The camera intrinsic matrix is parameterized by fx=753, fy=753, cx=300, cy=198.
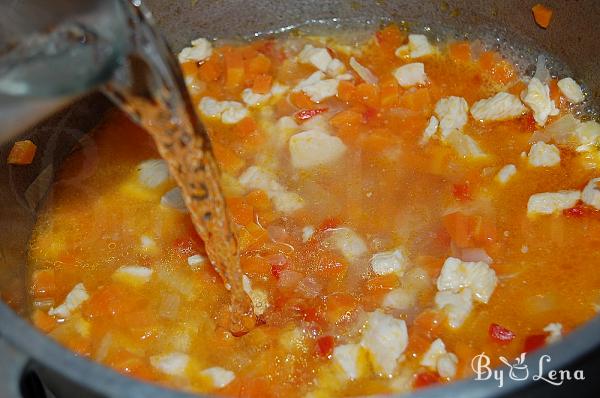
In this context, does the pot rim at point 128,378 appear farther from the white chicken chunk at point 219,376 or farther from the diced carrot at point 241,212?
the diced carrot at point 241,212

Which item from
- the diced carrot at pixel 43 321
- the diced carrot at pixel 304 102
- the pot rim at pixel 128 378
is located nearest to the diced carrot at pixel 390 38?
the diced carrot at pixel 304 102

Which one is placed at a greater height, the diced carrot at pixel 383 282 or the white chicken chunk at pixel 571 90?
the white chicken chunk at pixel 571 90

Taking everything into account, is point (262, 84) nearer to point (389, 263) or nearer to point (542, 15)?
point (389, 263)

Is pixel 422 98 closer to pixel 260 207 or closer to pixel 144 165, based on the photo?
pixel 260 207

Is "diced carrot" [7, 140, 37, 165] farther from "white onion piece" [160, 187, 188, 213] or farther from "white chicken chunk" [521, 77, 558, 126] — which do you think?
"white chicken chunk" [521, 77, 558, 126]

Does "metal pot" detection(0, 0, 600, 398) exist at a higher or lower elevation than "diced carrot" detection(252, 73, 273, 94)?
higher

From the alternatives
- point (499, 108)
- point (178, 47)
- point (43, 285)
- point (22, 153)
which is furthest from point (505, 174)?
point (22, 153)

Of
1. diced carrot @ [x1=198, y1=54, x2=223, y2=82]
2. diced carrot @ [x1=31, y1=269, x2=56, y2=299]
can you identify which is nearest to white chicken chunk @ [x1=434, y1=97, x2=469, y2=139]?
diced carrot @ [x1=198, y1=54, x2=223, y2=82]
